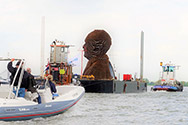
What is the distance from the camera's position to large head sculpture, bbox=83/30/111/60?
57812mm

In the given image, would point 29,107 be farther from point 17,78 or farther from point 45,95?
point 45,95

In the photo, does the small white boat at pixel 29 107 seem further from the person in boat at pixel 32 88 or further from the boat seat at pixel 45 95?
the person in boat at pixel 32 88

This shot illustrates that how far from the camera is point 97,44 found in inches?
2276

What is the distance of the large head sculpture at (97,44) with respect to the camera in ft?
190

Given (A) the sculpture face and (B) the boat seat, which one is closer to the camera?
(B) the boat seat

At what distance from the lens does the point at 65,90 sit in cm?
1872

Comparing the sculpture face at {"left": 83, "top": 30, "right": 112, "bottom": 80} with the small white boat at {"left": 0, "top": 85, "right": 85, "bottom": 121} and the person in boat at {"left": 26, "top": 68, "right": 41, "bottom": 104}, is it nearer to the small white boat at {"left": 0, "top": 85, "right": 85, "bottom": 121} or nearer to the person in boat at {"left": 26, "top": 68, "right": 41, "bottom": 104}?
the small white boat at {"left": 0, "top": 85, "right": 85, "bottom": 121}

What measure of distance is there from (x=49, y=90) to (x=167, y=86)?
5750 centimetres

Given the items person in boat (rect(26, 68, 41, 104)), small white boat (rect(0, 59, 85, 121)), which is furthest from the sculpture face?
person in boat (rect(26, 68, 41, 104))

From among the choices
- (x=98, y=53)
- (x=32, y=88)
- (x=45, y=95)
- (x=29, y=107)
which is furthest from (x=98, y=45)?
(x=29, y=107)

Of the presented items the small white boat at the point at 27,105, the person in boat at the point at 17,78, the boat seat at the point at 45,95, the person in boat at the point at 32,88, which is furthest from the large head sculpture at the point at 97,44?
the person in boat at the point at 17,78

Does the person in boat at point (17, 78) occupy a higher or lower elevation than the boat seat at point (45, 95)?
higher

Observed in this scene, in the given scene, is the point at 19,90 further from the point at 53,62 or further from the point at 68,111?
the point at 53,62

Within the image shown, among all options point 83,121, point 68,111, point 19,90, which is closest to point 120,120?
point 83,121
